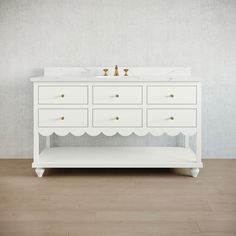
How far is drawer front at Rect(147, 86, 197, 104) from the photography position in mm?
3229

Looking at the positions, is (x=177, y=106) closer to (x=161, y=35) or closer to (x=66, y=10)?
(x=161, y=35)

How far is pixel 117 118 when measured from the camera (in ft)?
10.7

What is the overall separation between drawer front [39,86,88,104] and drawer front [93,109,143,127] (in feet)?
0.48

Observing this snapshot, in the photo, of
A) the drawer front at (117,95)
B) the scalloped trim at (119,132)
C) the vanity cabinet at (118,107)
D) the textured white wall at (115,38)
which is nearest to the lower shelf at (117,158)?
the vanity cabinet at (118,107)

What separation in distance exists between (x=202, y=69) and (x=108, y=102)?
107 cm

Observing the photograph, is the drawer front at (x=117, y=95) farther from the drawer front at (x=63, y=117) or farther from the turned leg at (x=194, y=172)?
the turned leg at (x=194, y=172)

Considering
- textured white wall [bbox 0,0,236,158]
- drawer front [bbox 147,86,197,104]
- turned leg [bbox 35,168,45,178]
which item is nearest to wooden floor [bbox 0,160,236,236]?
turned leg [bbox 35,168,45,178]

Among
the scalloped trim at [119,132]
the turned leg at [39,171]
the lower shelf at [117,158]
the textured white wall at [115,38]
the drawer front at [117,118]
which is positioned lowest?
the turned leg at [39,171]

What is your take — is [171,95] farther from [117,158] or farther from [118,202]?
[118,202]

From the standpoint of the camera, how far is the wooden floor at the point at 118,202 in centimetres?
220

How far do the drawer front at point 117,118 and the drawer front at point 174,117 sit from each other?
9 cm

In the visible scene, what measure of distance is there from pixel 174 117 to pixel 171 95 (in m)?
0.17

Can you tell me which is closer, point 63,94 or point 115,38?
point 63,94

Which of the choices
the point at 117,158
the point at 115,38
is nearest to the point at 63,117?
the point at 117,158
